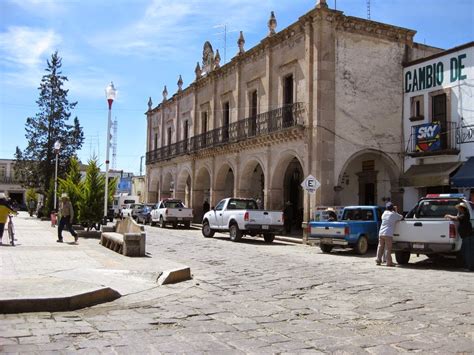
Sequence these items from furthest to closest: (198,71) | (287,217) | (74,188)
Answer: (198,71)
(287,217)
(74,188)

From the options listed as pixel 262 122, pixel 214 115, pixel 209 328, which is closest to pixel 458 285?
pixel 209 328

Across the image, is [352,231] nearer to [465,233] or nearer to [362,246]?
[362,246]

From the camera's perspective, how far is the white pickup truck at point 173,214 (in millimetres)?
30094

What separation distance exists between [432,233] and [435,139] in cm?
856

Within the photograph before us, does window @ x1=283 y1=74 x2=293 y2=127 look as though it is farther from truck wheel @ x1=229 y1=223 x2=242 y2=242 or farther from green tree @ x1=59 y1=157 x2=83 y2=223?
green tree @ x1=59 y1=157 x2=83 y2=223

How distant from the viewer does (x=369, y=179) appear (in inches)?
955

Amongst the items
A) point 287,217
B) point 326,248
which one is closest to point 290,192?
point 287,217

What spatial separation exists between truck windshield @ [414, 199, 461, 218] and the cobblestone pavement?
3.07 meters

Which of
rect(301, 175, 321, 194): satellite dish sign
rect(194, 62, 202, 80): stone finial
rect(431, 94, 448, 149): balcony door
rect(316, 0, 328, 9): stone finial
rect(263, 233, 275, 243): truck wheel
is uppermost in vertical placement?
rect(194, 62, 202, 80): stone finial

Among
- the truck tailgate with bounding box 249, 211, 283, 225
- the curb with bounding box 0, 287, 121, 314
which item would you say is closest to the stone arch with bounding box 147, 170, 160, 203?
the truck tailgate with bounding box 249, 211, 283, 225

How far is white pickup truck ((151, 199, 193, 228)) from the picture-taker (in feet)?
98.7

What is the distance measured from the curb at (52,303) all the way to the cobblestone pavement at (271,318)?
0.49 ft

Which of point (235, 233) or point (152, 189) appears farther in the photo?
point (152, 189)

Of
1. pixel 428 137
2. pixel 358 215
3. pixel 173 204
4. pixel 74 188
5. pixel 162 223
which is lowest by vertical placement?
pixel 162 223
